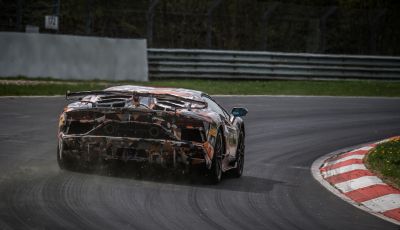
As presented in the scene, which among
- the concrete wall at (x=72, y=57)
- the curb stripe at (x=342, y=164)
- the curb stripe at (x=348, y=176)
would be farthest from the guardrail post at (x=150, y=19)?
the curb stripe at (x=348, y=176)

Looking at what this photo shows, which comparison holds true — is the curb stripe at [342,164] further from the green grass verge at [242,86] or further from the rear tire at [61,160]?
the green grass verge at [242,86]

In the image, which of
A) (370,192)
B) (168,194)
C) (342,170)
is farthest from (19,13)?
(168,194)

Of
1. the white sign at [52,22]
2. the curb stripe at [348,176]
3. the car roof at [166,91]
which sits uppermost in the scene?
the white sign at [52,22]

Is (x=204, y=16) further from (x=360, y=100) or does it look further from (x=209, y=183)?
(x=209, y=183)

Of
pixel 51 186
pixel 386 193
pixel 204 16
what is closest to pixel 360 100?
pixel 204 16

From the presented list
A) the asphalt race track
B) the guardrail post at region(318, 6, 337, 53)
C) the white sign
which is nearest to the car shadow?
the asphalt race track

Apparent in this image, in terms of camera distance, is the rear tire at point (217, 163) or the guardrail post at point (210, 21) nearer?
the rear tire at point (217, 163)

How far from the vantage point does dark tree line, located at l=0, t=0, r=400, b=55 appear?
2394 cm

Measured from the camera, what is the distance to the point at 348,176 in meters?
10.6

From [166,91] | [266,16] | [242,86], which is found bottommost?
[242,86]

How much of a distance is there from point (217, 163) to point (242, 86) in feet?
47.6

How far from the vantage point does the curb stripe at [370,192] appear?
9.16m

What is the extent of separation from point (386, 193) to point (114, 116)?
9.80ft

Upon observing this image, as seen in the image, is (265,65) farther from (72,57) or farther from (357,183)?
(357,183)
